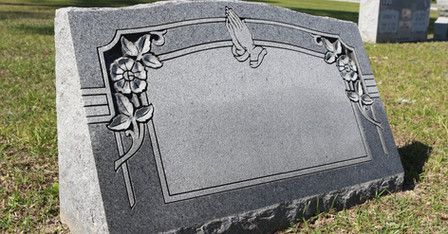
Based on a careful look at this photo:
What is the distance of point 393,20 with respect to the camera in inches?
420

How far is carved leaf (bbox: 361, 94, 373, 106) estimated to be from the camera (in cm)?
312

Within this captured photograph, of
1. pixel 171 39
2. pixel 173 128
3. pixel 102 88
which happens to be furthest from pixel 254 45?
pixel 102 88

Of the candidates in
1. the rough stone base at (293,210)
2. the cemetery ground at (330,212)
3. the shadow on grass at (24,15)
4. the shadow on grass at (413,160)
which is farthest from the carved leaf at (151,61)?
the shadow on grass at (24,15)

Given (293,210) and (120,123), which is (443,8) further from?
(120,123)

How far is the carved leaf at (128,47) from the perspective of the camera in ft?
7.81

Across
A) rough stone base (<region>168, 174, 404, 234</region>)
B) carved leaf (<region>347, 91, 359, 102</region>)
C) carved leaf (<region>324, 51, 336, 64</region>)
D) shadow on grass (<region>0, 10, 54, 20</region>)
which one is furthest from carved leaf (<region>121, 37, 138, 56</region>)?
shadow on grass (<region>0, 10, 54, 20</region>)

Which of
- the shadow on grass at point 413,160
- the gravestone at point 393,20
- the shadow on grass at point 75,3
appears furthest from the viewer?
the shadow on grass at point 75,3

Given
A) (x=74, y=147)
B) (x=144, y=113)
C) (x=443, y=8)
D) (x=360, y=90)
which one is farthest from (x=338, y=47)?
(x=443, y=8)

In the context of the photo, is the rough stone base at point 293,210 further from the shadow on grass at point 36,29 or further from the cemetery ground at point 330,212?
the shadow on grass at point 36,29

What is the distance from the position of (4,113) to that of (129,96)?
2.29 meters

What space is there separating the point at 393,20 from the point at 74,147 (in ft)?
31.0

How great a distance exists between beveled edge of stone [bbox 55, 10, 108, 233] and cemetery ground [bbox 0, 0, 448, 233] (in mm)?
395

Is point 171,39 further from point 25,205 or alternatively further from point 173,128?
point 25,205

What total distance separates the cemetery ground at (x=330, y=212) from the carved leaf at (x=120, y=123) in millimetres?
738
